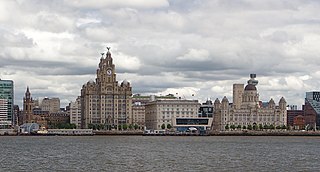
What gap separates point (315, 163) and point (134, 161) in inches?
813

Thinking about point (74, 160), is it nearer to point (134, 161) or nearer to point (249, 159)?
point (134, 161)

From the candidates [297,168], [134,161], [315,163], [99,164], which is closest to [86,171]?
[99,164]

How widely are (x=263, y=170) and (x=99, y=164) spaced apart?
18147 millimetres

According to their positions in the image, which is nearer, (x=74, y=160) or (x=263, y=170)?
(x=263, y=170)

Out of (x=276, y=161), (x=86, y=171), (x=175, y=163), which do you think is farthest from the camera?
(x=276, y=161)

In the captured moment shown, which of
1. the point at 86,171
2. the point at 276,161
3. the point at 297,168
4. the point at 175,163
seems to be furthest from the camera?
the point at 276,161

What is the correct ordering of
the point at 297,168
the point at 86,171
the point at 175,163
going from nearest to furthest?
1. the point at 86,171
2. the point at 297,168
3. the point at 175,163

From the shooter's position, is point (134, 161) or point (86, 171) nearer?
point (86, 171)

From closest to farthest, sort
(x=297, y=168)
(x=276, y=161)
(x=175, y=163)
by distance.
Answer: (x=297, y=168)
(x=175, y=163)
(x=276, y=161)

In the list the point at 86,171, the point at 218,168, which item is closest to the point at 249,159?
the point at 218,168

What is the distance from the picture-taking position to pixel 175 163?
276ft

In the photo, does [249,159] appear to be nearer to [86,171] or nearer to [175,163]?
[175,163]

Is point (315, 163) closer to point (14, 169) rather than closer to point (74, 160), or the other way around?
point (74, 160)

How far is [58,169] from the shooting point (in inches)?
2972
